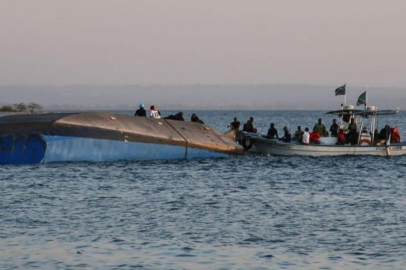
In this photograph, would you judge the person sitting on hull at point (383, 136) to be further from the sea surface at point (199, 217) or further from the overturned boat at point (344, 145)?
the sea surface at point (199, 217)

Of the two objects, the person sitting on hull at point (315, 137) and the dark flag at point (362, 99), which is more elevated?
the dark flag at point (362, 99)

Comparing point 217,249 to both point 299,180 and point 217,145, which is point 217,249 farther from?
point 217,145

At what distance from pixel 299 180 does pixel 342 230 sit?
1513 centimetres

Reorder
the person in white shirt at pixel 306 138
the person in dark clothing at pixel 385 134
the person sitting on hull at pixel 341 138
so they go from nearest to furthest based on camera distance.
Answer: the person in white shirt at pixel 306 138 → the person sitting on hull at pixel 341 138 → the person in dark clothing at pixel 385 134

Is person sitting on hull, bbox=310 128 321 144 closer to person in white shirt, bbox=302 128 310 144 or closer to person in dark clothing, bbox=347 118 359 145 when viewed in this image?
person in white shirt, bbox=302 128 310 144

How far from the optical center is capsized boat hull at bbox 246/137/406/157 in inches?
2041

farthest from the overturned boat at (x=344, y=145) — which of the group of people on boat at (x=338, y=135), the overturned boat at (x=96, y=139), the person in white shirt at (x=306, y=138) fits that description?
the overturned boat at (x=96, y=139)

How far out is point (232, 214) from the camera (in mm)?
28844

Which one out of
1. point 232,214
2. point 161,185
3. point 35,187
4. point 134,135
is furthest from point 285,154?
point 232,214

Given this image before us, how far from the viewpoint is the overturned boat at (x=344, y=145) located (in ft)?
170

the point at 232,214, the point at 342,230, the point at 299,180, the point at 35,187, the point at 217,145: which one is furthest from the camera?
the point at 217,145

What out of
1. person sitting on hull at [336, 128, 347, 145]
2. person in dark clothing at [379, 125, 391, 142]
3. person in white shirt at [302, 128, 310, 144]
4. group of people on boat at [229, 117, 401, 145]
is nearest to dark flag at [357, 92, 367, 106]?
group of people on boat at [229, 117, 401, 145]

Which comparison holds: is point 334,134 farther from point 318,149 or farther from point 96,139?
point 96,139

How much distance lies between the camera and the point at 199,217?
28.2 metres
